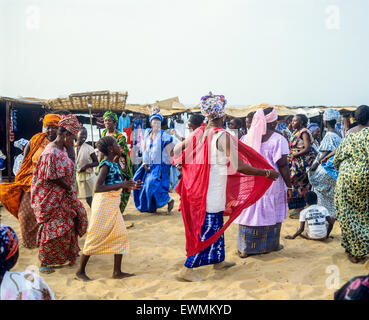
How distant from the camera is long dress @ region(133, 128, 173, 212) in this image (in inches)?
298

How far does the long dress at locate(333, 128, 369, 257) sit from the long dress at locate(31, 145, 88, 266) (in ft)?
11.2

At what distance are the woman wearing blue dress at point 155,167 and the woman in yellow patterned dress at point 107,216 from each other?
3.56 metres

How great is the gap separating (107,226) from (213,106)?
1.82 metres

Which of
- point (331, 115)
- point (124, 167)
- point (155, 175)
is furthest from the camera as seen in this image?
point (155, 175)

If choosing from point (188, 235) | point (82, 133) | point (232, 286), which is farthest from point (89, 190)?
point (232, 286)

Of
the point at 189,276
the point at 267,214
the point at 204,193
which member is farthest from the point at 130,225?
the point at 204,193

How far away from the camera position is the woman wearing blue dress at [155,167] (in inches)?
298

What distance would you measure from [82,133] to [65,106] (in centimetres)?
450

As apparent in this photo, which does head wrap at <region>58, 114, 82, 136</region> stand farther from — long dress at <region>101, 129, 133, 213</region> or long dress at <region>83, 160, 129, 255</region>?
long dress at <region>101, 129, 133, 213</region>

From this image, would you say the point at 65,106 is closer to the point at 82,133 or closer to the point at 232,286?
the point at 82,133

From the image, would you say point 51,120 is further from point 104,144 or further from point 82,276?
point 82,276

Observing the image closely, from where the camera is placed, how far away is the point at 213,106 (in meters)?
3.84

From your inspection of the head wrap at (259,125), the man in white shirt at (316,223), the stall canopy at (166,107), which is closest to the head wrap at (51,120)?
the head wrap at (259,125)

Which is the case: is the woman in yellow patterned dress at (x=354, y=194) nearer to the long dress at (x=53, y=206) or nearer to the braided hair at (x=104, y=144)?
the braided hair at (x=104, y=144)
